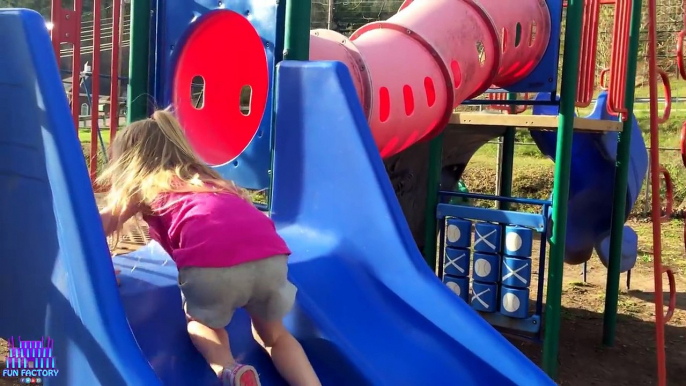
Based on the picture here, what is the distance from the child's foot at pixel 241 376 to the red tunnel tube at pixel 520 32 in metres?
2.45

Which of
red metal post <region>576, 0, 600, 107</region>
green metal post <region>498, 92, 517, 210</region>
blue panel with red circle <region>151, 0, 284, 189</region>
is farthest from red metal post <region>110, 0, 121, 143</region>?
green metal post <region>498, 92, 517, 210</region>

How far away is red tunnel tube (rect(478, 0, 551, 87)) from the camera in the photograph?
370 centimetres

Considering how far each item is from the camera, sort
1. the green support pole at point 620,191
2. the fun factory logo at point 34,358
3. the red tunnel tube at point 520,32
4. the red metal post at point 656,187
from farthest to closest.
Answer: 1. the green support pole at point 620,191
2. the red tunnel tube at point 520,32
3. the red metal post at point 656,187
4. the fun factory logo at point 34,358

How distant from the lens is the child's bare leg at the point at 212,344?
1.83 meters

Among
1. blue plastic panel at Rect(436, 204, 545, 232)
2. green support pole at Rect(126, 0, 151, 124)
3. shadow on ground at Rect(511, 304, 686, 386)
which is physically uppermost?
green support pole at Rect(126, 0, 151, 124)

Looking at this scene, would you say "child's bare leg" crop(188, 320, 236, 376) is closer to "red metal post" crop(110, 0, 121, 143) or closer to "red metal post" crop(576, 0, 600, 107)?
"red metal post" crop(110, 0, 121, 143)

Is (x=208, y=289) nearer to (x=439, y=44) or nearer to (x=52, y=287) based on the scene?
(x=52, y=287)

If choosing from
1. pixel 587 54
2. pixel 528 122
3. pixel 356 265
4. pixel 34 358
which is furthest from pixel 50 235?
pixel 587 54

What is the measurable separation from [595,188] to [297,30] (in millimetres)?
2814

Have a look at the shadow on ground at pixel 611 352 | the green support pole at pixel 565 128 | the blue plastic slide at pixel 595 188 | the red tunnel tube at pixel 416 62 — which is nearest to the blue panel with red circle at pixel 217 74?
the red tunnel tube at pixel 416 62

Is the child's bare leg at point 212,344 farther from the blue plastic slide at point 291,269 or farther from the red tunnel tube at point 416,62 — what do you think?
the red tunnel tube at point 416,62

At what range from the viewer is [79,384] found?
1.59m

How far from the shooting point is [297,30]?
2516 mm

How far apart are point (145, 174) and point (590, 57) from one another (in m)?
2.91
